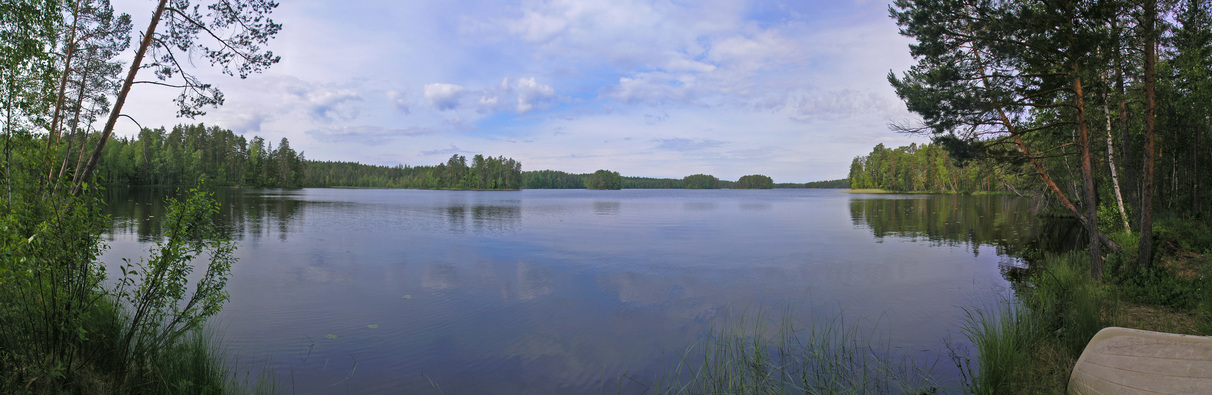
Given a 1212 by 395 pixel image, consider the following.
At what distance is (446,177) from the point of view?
153000mm

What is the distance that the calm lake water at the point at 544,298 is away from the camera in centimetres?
726

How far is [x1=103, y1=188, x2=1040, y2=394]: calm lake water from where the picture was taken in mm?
7258

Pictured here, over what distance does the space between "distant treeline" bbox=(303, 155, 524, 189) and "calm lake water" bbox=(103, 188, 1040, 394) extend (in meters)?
125

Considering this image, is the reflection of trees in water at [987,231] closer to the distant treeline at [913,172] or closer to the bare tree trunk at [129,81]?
the bare tree trunk at [129,81]

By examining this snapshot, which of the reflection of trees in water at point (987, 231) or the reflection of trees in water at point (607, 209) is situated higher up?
the reflection of trees in water at point (607, 209)

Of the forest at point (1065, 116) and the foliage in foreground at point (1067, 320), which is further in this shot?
the forest at point (1065, 116)

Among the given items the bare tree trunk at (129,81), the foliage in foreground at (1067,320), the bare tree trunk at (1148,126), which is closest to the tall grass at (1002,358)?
the foliage in foreground at (1067,320)

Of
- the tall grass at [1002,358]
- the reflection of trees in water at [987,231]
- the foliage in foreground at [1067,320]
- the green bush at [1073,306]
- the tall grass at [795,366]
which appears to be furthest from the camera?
the reflection of trees in water at [987,231]

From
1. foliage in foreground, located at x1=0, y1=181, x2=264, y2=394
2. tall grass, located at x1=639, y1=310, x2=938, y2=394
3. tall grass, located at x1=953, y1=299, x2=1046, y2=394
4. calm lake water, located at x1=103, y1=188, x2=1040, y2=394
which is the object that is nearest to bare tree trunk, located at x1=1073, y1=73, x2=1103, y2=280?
calm lake water, located at x1=103, y1=188, x2=1040, y2=394

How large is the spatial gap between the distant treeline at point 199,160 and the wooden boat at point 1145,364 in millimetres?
99603

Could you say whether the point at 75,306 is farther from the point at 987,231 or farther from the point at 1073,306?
the point at 987,231

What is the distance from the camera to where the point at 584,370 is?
720cm

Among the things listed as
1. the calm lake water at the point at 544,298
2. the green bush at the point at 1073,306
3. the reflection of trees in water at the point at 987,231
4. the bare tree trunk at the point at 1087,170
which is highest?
the bare tree trunk at the point at 1087,170

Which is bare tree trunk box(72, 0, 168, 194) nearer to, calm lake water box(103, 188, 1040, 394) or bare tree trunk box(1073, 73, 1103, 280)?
calm lake water box(103, 188, 1040, 394)
